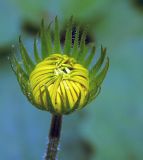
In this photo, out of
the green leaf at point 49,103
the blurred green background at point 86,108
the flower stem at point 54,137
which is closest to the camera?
the green leaf at point 49,103

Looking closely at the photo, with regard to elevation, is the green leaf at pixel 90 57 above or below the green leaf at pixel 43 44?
below

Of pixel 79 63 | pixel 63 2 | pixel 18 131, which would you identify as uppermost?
pixel 63 2

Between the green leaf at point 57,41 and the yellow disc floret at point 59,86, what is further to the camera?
the green leaf at point 57,41

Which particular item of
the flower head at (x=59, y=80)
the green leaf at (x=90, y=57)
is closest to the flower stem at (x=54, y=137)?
the flower head at (x=59, y=80)

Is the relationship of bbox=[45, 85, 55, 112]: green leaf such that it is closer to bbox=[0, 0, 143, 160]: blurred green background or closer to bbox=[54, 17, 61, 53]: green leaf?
bbox=[54, 17, 61, 53]: green leaf

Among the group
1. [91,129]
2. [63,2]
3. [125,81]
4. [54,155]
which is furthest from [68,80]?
[63,2]

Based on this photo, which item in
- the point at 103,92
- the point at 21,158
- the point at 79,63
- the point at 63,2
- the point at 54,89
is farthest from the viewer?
the point at 63,2

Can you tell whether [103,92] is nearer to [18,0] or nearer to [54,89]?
[18,0]

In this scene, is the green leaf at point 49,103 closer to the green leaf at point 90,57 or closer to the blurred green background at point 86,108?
the green leaf at point 90,57
